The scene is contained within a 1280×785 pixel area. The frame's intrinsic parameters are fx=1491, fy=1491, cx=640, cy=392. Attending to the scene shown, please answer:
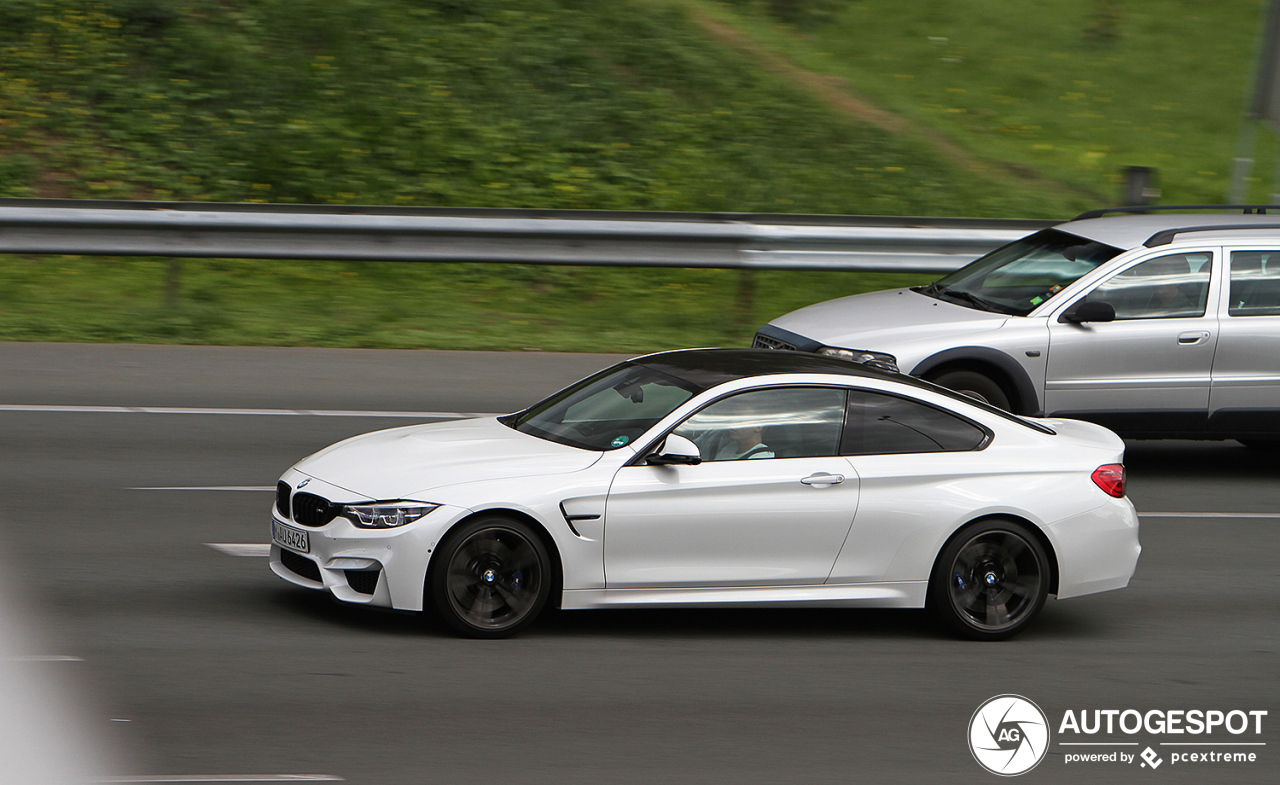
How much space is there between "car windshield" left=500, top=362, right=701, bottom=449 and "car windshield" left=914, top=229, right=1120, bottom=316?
4.22 m

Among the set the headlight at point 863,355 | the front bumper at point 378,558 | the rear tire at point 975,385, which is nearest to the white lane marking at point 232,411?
the headlight at point 863,355

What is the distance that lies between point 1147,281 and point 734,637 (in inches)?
210

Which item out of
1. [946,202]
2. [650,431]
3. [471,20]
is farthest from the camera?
[471,20]

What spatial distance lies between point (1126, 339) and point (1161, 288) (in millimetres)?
541

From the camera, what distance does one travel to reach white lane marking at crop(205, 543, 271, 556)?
322 inches

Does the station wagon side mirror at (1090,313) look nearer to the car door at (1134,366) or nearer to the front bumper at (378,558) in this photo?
the car door at (1134,366)

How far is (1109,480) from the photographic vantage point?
7543mm

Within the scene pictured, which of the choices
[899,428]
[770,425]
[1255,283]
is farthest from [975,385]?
[770,425]

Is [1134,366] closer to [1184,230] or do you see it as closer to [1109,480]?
[1184,230]

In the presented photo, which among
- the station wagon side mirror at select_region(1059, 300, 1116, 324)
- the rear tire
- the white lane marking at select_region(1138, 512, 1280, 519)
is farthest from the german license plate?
the station wagon side mirror at select_region(1059, 300, 1116, 324)

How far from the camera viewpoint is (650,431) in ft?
23.3

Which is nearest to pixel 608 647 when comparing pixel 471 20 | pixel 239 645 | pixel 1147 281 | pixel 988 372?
pixel 239 645

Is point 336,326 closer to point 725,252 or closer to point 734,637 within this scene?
point 725,252

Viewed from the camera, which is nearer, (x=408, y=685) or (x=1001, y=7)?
(x=408, y=685)
